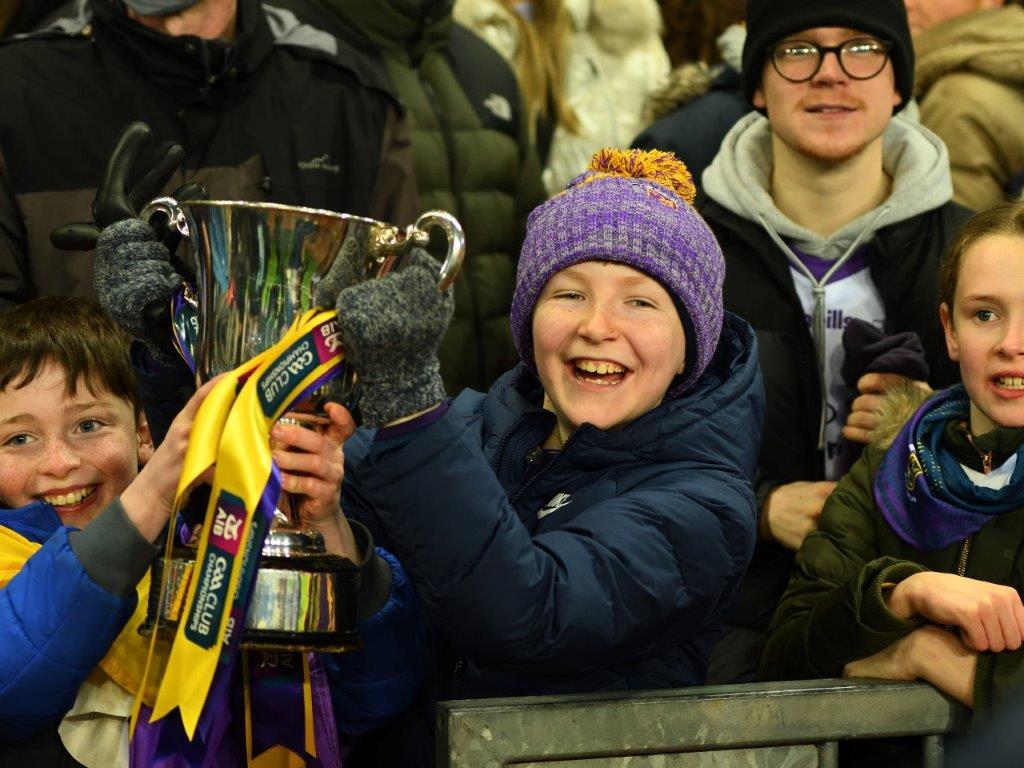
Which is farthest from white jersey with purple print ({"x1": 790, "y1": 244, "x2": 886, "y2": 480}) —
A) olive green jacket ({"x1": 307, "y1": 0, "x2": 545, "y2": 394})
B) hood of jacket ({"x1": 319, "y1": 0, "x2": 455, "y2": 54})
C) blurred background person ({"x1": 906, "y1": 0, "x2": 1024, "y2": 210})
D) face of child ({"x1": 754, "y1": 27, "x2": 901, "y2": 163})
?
hood of jacket ({"x1": 319, "y1": 0, "x2": 455, "y2": 54})

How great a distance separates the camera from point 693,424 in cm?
262

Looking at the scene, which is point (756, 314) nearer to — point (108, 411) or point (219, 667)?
point (108, 411)

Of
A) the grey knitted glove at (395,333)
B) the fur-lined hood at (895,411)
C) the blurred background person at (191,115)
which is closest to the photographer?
the grey knitted glove at (395,333)

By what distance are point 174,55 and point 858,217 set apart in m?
1.53

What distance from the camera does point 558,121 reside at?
17.0 ft

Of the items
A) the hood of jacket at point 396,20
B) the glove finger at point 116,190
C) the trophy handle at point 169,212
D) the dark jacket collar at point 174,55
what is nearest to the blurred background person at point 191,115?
the dark jacket collar at point 174,55

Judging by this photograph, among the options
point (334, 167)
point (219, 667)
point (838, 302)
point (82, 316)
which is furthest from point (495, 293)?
point (219, 667)

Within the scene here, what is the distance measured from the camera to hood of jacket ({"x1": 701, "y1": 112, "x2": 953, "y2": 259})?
3.62 metres

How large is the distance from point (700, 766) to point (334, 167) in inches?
75.3

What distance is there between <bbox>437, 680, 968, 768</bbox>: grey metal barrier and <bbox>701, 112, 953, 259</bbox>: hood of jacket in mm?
1340

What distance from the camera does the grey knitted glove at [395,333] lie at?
2.00 m

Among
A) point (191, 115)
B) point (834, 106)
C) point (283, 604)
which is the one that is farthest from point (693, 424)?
point (191, 115)

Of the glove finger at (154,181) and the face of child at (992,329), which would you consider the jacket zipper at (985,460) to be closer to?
the face of child at (992,329)

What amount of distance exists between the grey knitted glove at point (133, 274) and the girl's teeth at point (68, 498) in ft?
1.62
